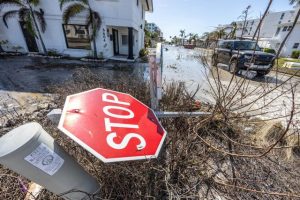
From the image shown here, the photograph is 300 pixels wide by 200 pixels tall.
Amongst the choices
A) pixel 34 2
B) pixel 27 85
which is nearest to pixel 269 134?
pixel 27 85

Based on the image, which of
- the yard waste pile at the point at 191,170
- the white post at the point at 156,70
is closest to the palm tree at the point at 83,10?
the yard waste pile at the point at 191,170

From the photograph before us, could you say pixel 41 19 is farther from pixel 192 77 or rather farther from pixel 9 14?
pixel 192 77

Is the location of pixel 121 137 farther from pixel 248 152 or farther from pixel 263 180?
pixel 248 152

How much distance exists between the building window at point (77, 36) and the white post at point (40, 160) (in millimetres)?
12292

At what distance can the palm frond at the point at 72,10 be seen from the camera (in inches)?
393

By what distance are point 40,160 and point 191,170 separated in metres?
1.66

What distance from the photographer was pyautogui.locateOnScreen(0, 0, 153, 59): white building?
10.7m

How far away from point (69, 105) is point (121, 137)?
429 mm

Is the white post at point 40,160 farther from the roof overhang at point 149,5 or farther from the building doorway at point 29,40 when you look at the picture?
the roof overhang at point 149,5

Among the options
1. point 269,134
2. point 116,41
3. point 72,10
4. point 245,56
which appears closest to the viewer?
point 269,134

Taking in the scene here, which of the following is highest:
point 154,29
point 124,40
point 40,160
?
point 154,29

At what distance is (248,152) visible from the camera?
248 centimetres

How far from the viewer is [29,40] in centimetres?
1256

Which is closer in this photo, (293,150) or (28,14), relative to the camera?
(293,150)
